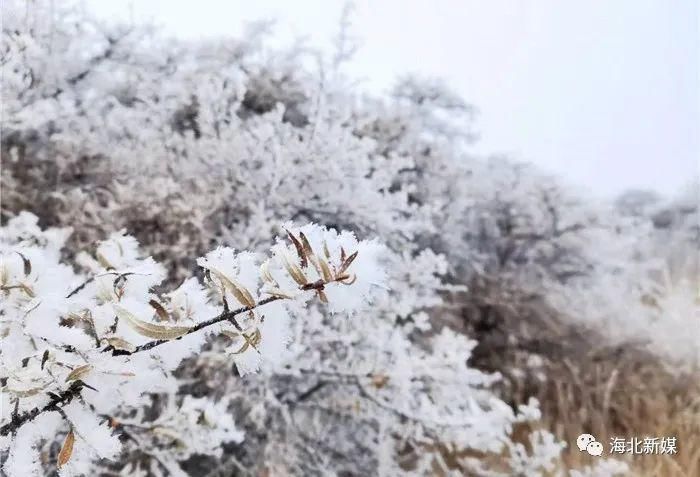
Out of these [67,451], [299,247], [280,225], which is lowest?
[67,451]

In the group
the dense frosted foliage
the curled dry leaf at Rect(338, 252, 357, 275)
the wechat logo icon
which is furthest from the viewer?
the wechat logo icon

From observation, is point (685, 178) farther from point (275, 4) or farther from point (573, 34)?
point (275, 4)

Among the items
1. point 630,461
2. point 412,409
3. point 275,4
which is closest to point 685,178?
point 630,461

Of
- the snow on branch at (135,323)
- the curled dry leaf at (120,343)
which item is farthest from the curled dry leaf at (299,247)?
the curled dry leaf at (120,343)

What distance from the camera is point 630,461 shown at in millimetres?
1363

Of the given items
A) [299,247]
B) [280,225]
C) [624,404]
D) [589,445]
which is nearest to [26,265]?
[299,247]

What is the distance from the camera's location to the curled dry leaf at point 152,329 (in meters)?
0.33

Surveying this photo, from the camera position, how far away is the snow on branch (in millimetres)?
339

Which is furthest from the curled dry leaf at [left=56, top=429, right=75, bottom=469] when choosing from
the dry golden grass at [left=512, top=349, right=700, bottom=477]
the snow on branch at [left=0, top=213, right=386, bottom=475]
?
the dry golden grass at [left=512, top=349, right=700, bottom=477]

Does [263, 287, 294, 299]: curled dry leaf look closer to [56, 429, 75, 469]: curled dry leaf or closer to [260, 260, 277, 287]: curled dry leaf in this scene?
[260, 260, 277, 287]: curled dry leaf

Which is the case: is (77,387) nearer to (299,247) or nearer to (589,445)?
(299,247)

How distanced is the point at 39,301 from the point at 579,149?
5.06 ft

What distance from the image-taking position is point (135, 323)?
0.33m

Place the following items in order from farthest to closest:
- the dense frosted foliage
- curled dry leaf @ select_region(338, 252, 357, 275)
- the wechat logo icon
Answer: the wechat logo icon → the dense frosted foliage → curled dry leaf @ select_region(338, 252, 357, 275)
